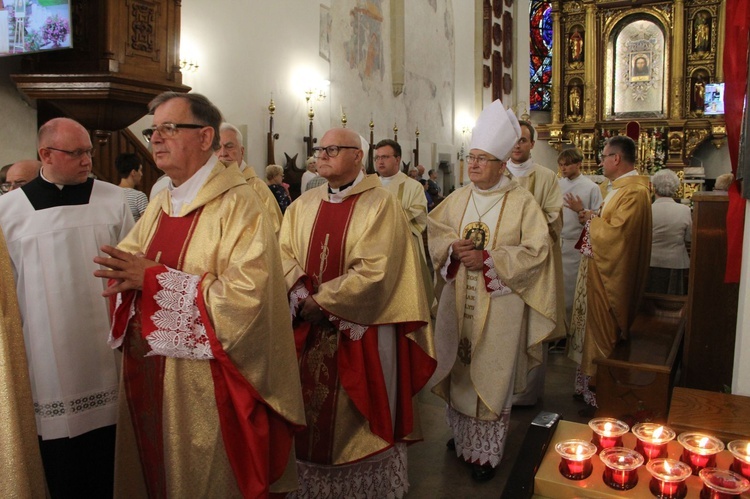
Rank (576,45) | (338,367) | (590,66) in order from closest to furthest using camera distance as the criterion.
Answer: (338,367), (590,66), (576,45)

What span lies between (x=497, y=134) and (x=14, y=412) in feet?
9.36

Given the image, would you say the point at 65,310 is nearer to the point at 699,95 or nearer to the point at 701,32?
the point at 699,95

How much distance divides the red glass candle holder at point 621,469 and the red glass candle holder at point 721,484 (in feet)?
0.49

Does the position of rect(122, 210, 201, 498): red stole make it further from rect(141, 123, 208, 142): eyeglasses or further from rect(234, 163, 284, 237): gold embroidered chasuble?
rect(234, 163, 284, 237): gold embroidered chasuble

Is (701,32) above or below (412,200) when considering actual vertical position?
above

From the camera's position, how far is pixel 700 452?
1721mm

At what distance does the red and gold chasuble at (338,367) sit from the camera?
124 inches

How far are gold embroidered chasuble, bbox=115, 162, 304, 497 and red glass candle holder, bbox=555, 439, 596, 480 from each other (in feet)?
3.38

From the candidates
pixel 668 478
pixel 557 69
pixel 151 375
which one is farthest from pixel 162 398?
pixel 557 69

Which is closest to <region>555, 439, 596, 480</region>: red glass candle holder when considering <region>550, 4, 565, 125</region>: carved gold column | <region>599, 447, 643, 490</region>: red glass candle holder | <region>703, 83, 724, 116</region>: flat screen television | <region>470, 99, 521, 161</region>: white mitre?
<region>599, 447, 643, 490</region>: red glass candle holder

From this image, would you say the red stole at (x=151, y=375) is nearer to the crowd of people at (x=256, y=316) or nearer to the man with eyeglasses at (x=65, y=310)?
the crowd of people at (x=256, y=316)

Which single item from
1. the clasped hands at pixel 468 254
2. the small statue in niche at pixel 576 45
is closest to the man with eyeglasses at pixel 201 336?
the clasped hands at pixel 468 254

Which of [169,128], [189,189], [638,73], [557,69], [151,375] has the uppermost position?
[557,69]

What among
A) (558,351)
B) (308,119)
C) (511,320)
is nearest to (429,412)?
(511,320)
